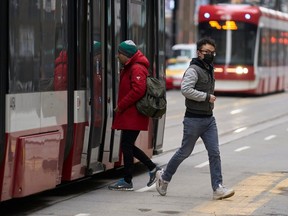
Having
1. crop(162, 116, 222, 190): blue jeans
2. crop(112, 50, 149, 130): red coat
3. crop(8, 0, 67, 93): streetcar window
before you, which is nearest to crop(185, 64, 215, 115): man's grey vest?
crop(162, 116, 222, 190): blue jeans

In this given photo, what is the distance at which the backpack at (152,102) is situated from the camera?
11.1 m

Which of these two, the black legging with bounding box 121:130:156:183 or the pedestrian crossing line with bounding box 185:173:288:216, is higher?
the black legging with bounding box 121:130:156:183

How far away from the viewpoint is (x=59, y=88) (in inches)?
403

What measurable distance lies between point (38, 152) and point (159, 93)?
2131 millimetres

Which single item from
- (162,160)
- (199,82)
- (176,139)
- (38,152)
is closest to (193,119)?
(199,82)

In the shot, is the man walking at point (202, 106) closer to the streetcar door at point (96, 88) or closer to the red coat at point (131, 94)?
the red coat at point (131, 94)

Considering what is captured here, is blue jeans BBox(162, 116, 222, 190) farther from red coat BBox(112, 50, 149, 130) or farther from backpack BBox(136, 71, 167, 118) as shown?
red coat BBox(112, 50, 149, 130)

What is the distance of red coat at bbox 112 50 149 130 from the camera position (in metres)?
11.0

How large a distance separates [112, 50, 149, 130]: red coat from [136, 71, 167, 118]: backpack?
0.21 ft

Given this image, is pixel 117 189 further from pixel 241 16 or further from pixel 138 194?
pixel 241 16

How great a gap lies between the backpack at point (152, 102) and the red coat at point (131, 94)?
7 cm

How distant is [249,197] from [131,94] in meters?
1.84

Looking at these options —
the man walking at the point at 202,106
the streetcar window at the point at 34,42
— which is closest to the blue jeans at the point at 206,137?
the man walking at the point at 202,106

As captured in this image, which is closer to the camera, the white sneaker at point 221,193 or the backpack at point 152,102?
the white sneaker at point 221,193
